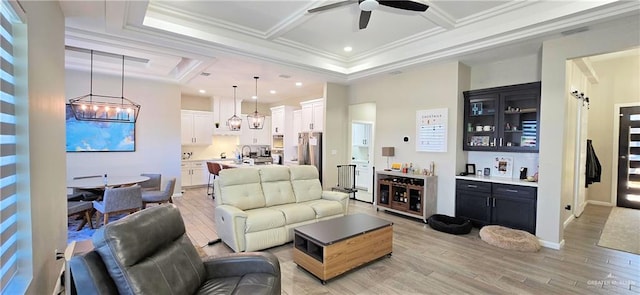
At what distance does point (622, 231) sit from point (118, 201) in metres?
7.63

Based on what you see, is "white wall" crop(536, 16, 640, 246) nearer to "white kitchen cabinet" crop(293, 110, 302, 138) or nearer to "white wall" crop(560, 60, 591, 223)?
"white wall" crop(560, 60, 591, 223)

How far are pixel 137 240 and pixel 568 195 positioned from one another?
591 cm

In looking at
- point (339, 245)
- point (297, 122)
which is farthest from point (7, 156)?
point (297, 122)

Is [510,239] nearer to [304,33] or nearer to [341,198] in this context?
[341,198]

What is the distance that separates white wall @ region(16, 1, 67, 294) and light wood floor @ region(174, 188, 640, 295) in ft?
5.76

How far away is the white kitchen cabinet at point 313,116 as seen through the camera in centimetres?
669

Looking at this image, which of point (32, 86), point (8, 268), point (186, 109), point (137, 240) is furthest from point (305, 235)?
point (186, 109)

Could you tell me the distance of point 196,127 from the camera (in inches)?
330

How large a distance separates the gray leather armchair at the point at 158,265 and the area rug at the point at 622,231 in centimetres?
467


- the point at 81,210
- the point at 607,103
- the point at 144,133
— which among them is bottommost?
the point at 81,210

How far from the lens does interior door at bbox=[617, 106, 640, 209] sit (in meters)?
5.64

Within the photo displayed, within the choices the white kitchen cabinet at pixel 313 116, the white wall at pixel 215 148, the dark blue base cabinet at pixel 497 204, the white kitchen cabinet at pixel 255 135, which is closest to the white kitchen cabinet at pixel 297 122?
the white kitchen cabinet at pixel 313 116

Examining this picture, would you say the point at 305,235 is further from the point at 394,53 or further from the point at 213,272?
the point at 394,53

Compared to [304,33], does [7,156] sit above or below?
below
